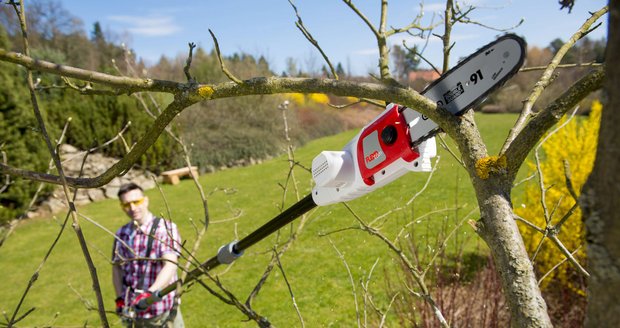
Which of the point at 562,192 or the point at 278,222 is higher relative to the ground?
the point at 278,222

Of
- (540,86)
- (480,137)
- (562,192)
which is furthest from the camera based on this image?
(562,192)

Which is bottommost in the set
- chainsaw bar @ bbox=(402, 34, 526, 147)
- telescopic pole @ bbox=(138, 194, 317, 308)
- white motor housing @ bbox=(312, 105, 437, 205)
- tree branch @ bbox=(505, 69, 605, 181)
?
telescopic pole @ bbox=(138, 194, 317, 308)

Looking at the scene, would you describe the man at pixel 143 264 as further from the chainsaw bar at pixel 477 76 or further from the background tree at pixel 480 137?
the chainsaw bar at pixel 477 76

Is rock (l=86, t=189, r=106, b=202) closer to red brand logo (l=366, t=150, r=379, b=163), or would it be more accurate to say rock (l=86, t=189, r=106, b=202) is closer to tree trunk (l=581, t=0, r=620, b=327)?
red brand logo (l=366, t=150, r=379, b=163)

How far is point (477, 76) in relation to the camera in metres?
0.98

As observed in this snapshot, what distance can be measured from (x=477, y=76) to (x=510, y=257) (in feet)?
1.33

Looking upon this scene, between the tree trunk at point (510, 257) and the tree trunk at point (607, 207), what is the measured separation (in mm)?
299

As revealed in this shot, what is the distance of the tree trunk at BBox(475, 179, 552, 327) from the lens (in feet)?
2.59

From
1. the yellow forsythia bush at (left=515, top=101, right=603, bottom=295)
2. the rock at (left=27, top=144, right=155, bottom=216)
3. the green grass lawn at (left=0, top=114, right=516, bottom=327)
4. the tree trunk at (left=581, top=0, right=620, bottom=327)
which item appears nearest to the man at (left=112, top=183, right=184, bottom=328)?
the green grass lawn at (left=0, top=114, right=516, bottom=327)

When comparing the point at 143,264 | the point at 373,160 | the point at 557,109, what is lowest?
the point at 143,264

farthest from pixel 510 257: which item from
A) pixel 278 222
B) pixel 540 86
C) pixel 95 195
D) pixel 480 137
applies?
pixel 95 195

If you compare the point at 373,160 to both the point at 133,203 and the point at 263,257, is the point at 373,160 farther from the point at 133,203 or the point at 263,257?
the point at 263,257

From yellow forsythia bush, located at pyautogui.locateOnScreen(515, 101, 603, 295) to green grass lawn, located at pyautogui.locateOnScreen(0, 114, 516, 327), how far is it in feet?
2.59

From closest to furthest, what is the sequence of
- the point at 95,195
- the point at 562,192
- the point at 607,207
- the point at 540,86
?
the point at 607,207 → the point at 540,86 → the point at 562,192 → the point at 95,195
